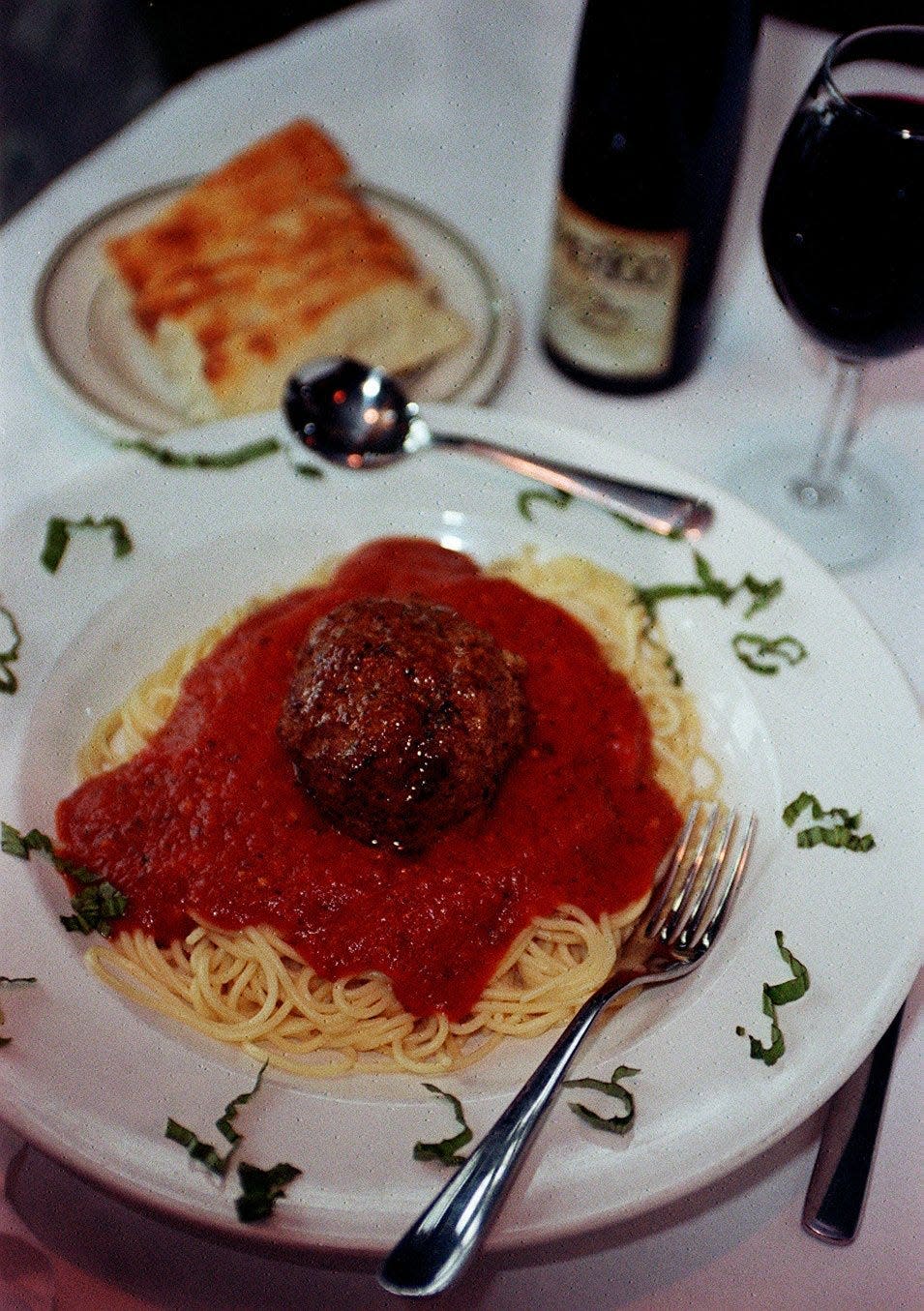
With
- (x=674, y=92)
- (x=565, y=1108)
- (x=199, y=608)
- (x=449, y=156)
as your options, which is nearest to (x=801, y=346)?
(x=674, y=92)

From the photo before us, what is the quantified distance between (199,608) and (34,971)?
136 centimetres

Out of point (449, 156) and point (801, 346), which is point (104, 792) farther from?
point (449, 156)

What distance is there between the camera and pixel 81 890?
117 inches

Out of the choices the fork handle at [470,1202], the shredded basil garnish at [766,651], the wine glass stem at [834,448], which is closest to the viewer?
the fork handle at [470,1202]

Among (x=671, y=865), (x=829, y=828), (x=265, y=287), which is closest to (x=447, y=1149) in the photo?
(x=671, y=865)

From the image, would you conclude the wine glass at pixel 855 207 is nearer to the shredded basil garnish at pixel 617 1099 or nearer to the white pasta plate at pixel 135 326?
the white pasta plate at pixel 135 326

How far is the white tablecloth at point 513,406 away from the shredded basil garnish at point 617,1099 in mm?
308

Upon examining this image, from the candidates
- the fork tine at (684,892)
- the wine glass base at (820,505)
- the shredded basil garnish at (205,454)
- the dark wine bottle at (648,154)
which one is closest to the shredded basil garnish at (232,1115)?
the fork tine at (684,892)

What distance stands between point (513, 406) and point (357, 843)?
2.03m

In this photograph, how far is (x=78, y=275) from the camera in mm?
4633

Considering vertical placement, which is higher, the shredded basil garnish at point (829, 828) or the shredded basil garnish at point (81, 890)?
the shredded basil garnish at point (829, 828)

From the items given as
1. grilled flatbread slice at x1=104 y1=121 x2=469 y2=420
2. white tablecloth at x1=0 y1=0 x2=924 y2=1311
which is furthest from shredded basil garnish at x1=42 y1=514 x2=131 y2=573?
grilled flatbread slice at x1=104 y1=121 x2=469 y2=420

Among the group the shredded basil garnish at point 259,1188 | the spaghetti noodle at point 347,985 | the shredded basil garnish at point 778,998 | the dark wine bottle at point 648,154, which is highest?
the dark wine bottle at point 648,154

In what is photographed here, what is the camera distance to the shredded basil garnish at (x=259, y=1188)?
2.22 metres
